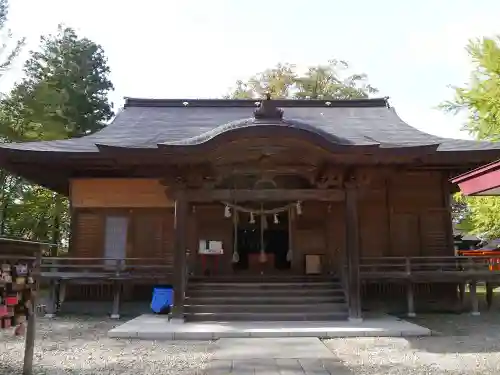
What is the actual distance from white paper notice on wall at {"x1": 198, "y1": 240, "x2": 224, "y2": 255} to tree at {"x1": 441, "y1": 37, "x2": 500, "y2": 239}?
8794 millimetres

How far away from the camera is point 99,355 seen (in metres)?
6.65

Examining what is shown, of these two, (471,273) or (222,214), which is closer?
(471,273)

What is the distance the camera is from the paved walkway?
18.1 ft

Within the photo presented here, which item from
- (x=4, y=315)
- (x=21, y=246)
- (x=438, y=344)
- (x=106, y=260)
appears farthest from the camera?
(x=106, y=260)

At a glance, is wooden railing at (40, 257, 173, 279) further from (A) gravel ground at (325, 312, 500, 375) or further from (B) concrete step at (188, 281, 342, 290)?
(A) gravel ground at (325, 312, 500, 375)

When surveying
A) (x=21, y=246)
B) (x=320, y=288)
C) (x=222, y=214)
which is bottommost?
(x=320, y=288)

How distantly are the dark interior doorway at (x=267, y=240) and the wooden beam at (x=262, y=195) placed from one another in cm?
387

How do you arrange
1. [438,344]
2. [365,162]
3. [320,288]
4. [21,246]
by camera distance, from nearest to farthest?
[21,246], [438,344], [365,162], [320,288]

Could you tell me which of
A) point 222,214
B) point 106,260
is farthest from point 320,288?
point 106,260

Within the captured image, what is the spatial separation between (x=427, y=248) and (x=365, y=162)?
4436 millimetres

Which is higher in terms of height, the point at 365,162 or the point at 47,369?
the point at 365,162

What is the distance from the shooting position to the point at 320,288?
1023cm

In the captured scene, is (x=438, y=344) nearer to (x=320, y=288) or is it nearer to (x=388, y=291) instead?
(x=320, y=288)

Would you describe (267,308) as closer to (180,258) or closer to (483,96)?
(180,258)
